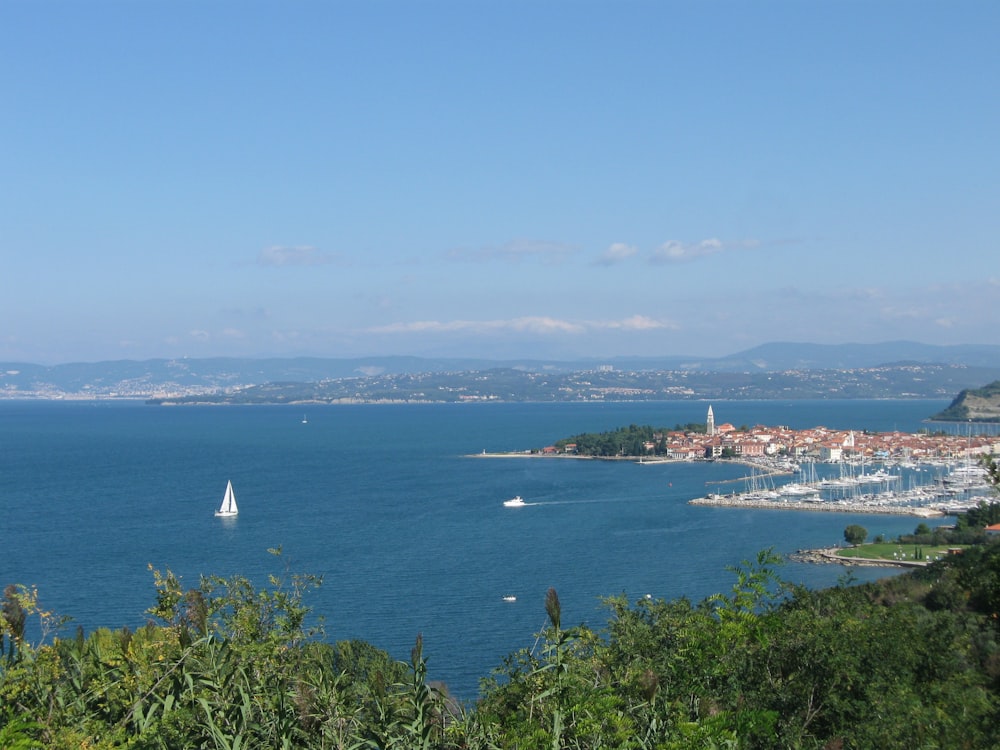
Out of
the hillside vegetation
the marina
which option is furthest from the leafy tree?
the hillside vegetation

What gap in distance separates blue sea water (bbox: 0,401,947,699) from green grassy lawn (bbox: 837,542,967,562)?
1.68 metres

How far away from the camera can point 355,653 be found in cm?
1302

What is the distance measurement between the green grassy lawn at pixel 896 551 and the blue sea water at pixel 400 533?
5.51ft

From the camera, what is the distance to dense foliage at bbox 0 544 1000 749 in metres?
3.69

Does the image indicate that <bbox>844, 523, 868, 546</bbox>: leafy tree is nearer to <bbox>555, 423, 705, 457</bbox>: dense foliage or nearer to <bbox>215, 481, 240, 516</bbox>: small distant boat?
<bbox>215, 481, 240, 516</bbox>: small distant boat

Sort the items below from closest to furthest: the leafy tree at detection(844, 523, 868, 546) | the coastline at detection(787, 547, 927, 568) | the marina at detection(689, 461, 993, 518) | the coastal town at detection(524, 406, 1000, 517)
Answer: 1. the coastline at detection(787, 547, 927, 568)
2. the leafy tree at detection(844, 523, 868, 546)
3. the marina at detection(689, 461, 993, 518)
4. the coastal town at detection(524, 406, 1000, 517)

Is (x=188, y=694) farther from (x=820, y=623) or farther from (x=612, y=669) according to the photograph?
(x=820, y=623)

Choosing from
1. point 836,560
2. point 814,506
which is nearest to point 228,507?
point 836,560

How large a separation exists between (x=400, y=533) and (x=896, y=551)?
13239mm

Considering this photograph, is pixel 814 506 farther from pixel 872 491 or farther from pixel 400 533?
pixel 400 533

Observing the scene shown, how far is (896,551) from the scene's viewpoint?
25.9 metres

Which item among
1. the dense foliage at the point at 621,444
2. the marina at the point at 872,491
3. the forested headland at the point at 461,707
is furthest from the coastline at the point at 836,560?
the dense foliage at the point at 621,444

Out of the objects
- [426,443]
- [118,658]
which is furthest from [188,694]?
[426,443]

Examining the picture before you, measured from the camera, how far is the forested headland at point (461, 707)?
3686 mm
